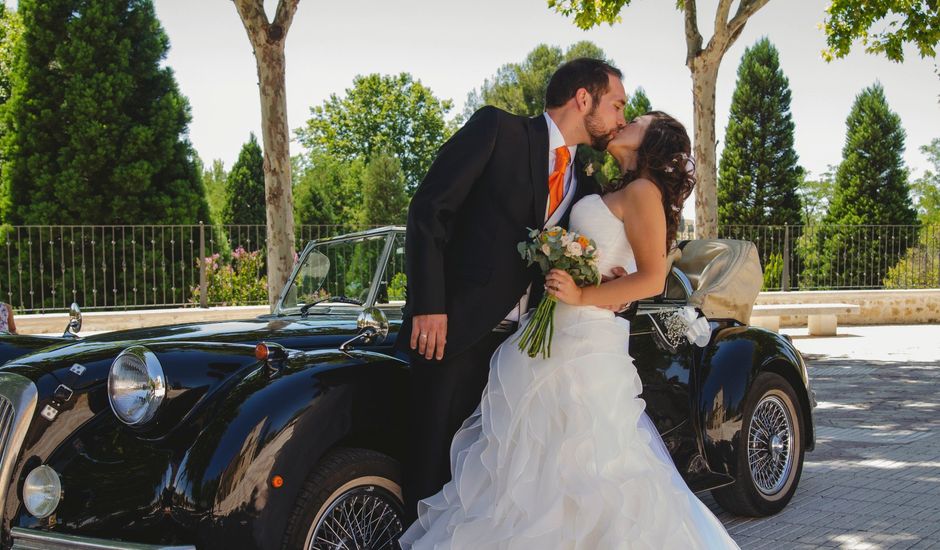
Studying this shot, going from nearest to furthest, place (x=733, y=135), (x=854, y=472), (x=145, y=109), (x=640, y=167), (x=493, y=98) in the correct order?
(x=640, y=167)
(x=854, y=472)
(x=145, y=109)
(x=733, y=135)
(x=493, y=98)

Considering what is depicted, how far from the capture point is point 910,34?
1407 cm

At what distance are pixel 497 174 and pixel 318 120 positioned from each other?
52958 millimetres

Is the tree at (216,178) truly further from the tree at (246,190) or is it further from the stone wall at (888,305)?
the stone wall at (888,305)

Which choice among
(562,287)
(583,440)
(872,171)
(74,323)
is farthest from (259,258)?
(872,171)

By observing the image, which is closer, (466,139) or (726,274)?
(466,139)

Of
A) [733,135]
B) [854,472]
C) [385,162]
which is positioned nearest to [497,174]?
[854,472]

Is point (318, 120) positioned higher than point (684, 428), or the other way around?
point (318, 120)

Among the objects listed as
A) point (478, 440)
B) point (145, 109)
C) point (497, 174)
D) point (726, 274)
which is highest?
point (145, 109)

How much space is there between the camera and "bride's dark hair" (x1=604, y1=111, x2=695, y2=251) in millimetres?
3275

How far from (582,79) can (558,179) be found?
396 mm

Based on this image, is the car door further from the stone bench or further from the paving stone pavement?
the stone bench

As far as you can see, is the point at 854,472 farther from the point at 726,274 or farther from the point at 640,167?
the point at 640,167

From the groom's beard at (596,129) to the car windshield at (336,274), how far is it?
4.85 ft

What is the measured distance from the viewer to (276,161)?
9258 mm
